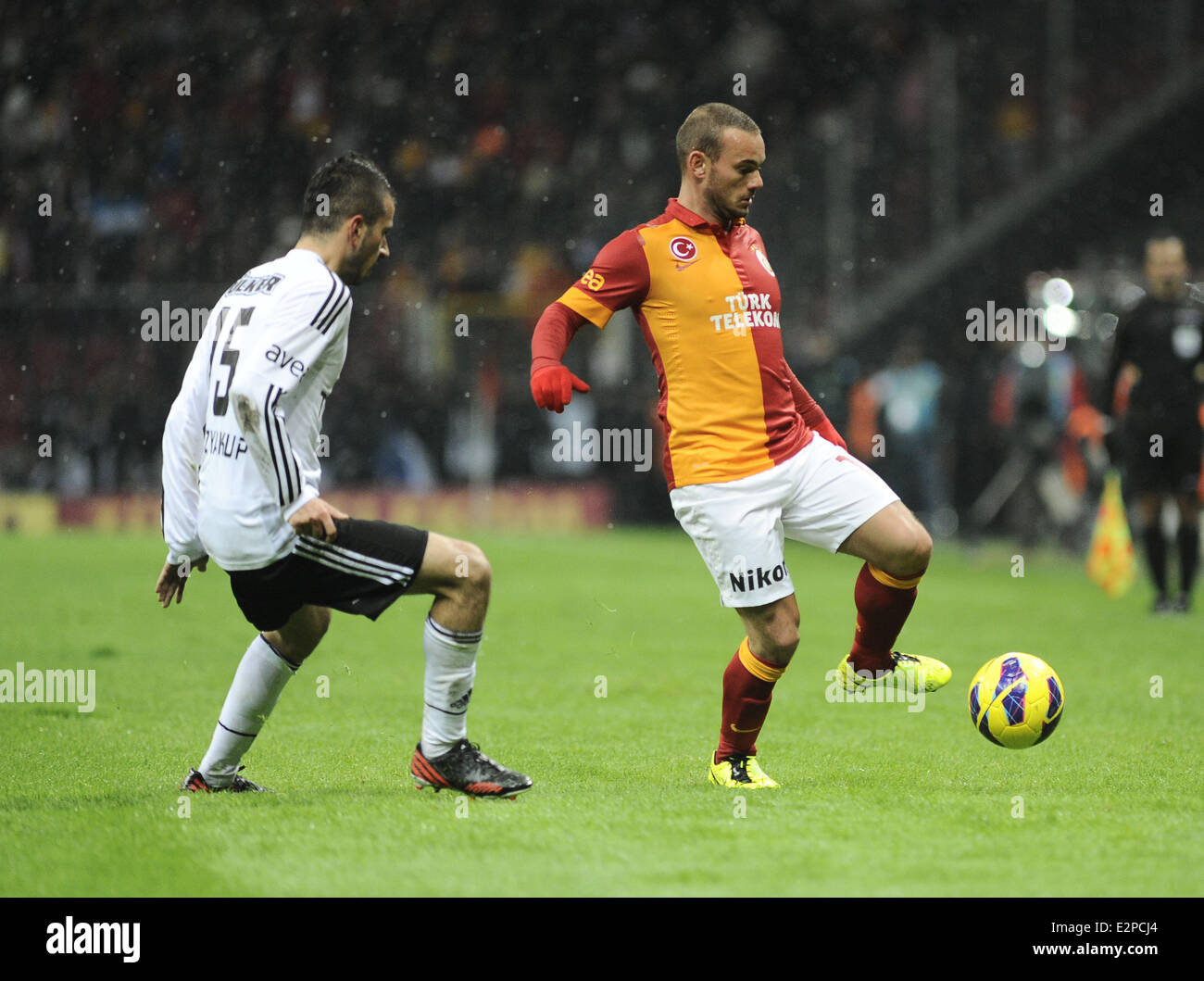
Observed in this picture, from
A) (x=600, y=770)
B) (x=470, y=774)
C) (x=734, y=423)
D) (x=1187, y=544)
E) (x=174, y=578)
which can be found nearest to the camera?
(x=470, y=774)

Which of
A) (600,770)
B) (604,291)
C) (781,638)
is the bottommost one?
(600,770)

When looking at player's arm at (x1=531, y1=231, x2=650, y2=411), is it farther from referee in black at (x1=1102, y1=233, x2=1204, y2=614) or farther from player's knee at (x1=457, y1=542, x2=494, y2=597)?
referee in black at (x1=1102, y1=233, x2=1204, y2=614)

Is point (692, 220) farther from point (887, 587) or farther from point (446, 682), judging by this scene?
point (446, 682)

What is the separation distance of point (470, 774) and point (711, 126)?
2.23 m

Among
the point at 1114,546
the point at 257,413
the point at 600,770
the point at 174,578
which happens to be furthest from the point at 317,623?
the point at 1114,546

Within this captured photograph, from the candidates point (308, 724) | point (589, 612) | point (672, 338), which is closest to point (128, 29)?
point (589, 612)

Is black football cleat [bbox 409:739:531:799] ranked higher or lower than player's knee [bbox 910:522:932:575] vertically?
lower

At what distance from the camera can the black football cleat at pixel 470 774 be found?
16.6 feet

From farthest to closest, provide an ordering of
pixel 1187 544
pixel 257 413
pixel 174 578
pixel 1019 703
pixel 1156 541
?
pixel 1187 544
pixel 1156 541
pixel 1019 703
pixel 174 578
pixel 257 413

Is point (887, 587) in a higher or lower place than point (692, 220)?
lower

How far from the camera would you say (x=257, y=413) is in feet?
15.1

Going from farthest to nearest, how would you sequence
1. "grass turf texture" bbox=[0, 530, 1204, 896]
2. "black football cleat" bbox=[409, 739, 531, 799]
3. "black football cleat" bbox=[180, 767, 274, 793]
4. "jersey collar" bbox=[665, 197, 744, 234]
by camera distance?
"jersey collar" bbox=[665, 197, 744, 234], "black football cleat" bbox=[180, 767, 274, 793], "black football cleat" bbox=[409, 739, 531, 799], "grass turf texture" bbox=[0, 530, 1204, 896]

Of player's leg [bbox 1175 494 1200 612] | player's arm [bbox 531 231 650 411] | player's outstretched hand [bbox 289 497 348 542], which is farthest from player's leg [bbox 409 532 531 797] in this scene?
player's leg [bbox 1175 494 1200 612]

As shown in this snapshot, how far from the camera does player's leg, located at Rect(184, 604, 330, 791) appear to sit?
17.2 ft
